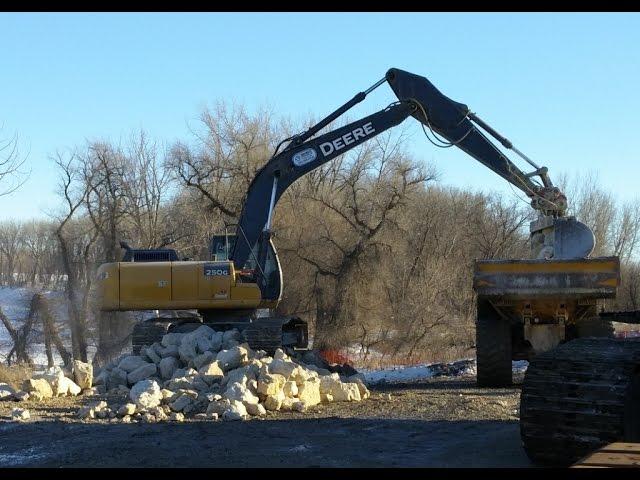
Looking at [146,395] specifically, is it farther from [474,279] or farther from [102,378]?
Result: [474,279]

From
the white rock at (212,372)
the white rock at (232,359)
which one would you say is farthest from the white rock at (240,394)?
the white rock at (232,359)

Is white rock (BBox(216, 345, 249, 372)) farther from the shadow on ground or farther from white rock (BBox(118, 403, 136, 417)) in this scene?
the shadow on ground

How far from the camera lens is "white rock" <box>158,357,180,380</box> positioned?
44.3 feet

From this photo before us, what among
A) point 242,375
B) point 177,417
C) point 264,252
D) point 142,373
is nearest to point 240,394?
point 242,375

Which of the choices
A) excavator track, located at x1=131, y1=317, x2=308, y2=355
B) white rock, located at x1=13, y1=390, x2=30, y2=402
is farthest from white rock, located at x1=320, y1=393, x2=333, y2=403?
white rock, located at x1=13, y1=390, x2=30, y2=402

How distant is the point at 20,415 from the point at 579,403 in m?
7.43

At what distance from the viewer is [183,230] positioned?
112ft

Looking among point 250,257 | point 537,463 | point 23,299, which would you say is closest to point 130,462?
point 537,463

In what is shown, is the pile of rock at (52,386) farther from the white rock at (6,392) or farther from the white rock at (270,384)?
the white rock at (270,384)

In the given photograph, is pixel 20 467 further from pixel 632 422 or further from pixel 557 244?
pixel 557 244

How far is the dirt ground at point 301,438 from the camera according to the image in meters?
7.89

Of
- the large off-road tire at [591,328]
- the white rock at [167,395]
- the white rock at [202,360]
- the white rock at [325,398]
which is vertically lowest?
the white rock at [325,398]

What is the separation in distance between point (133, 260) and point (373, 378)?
20.5 ft

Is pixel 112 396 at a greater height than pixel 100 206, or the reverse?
pixel 100 206
